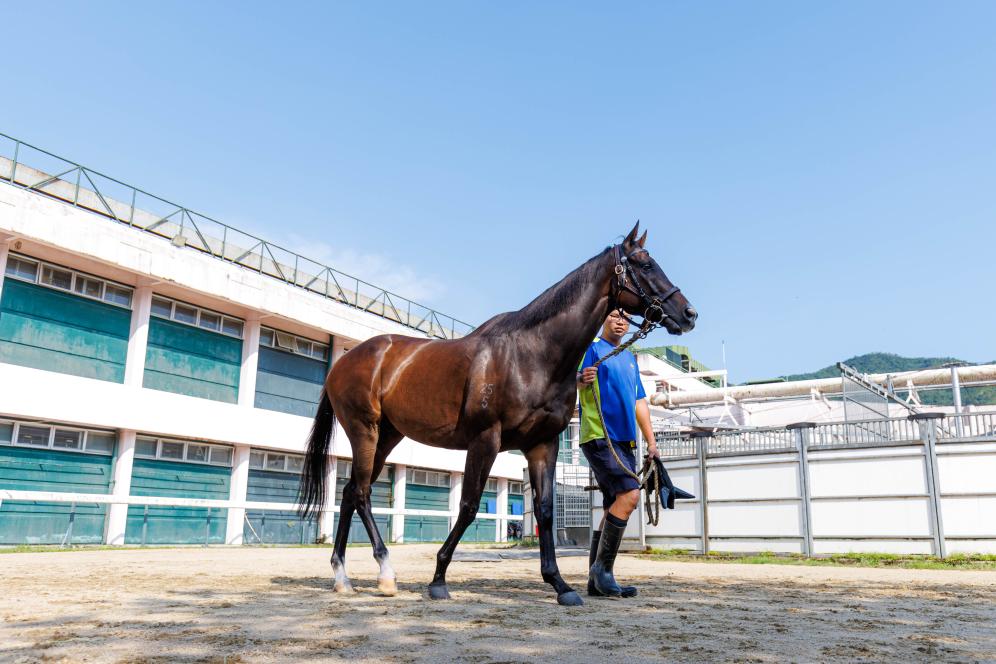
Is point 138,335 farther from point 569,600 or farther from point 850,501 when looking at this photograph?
point 569,600

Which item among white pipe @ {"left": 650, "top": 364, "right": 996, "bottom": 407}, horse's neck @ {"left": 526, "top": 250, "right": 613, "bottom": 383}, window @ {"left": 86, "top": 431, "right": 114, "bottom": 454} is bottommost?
window @ {"left": 86, "top": 431, "right": 114, "bottom": 454}

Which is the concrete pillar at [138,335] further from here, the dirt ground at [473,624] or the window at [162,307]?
the dirt ground at [473,624]

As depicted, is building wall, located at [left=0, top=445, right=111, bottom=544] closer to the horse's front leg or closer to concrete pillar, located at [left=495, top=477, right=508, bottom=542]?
the horse's front leg

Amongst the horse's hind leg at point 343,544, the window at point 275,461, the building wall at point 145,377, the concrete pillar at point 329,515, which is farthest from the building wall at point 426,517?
the horse's hind leg at point 343,544

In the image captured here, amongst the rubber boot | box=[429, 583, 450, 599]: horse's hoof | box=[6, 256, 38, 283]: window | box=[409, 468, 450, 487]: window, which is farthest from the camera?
box=[409, 468, 450, 487]: window

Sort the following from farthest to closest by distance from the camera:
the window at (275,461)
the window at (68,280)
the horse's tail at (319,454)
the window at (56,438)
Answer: the window at (275,461)
the window at (68,280)
the window at (56,438)
the horse's tail at (319,454)

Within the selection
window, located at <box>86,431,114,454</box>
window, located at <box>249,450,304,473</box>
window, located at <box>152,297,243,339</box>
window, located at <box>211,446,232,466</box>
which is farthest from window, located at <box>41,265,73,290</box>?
window, located at <box>249,450,304,473</box>

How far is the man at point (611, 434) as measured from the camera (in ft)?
18.9

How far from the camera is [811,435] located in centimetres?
1445

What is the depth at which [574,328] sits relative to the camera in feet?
18.5

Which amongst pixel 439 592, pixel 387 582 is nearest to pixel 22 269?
pixel 387 582

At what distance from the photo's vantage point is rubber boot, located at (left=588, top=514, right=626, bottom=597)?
5.67 metres

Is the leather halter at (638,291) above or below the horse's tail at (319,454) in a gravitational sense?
above

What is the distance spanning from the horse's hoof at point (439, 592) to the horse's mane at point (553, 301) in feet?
6.30
